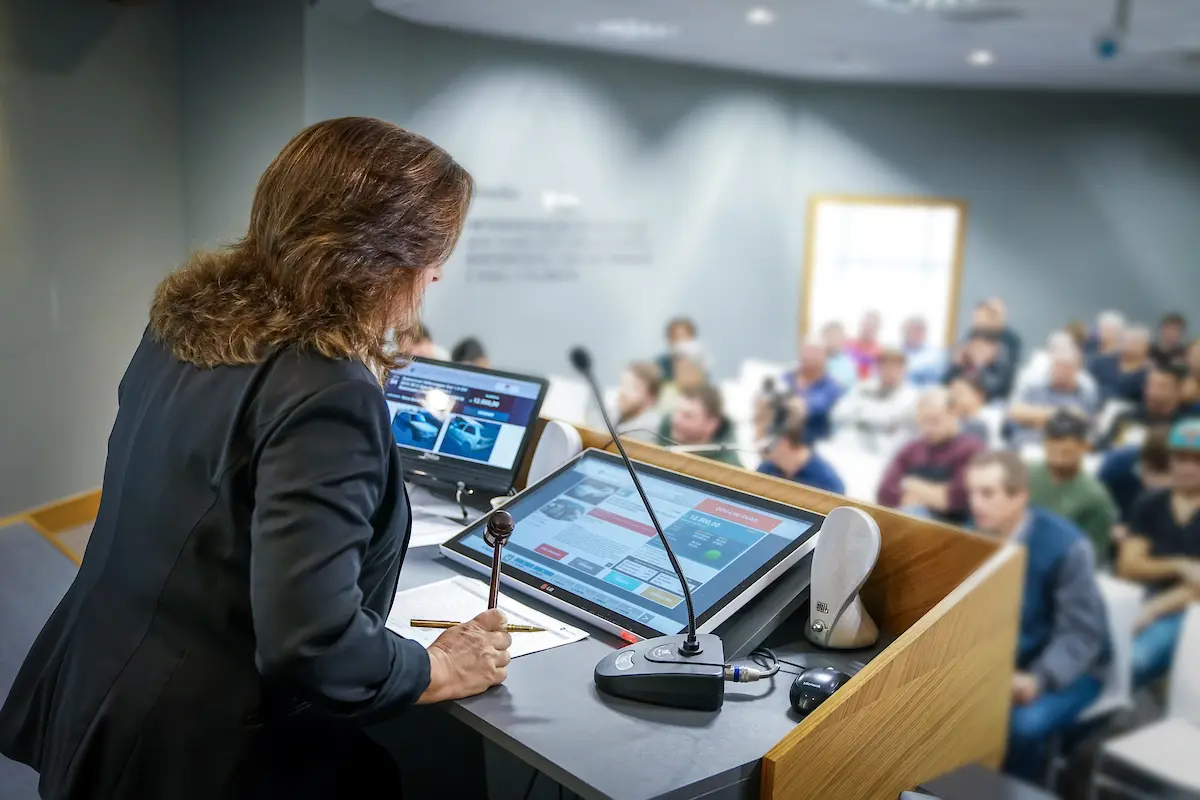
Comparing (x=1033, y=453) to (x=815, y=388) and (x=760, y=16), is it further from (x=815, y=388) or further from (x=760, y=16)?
(x=760, y=16)

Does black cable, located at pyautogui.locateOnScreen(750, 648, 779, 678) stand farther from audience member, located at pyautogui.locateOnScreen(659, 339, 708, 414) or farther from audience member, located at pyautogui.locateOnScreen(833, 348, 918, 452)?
audience member, located at pyautogui.locateOnScreen(833, 348, 918, 452)

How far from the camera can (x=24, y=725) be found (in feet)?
3.54

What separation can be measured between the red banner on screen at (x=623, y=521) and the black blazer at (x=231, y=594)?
470mm

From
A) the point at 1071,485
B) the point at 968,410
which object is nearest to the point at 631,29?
the point at 968,410

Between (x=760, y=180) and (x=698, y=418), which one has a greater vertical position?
(x=760, y=180)

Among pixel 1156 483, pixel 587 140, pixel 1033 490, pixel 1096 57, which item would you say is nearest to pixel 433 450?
pixel 1033 490

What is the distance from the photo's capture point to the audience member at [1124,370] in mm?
6109

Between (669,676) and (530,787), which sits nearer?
(669,676)

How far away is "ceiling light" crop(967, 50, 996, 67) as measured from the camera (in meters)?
6.30

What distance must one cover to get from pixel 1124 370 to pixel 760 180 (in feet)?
9.56

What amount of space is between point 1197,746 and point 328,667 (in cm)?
222

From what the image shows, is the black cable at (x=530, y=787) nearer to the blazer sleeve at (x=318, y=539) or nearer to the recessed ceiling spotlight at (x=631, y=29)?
the blazer sleeve at (x=318, y=539)

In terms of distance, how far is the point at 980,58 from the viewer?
21.5 ft

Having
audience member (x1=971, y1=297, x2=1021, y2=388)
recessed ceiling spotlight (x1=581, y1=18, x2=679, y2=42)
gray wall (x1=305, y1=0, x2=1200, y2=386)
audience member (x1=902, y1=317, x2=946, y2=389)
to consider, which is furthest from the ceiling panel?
audience member (x1=902, y1=317, x2=946, y2=389)
